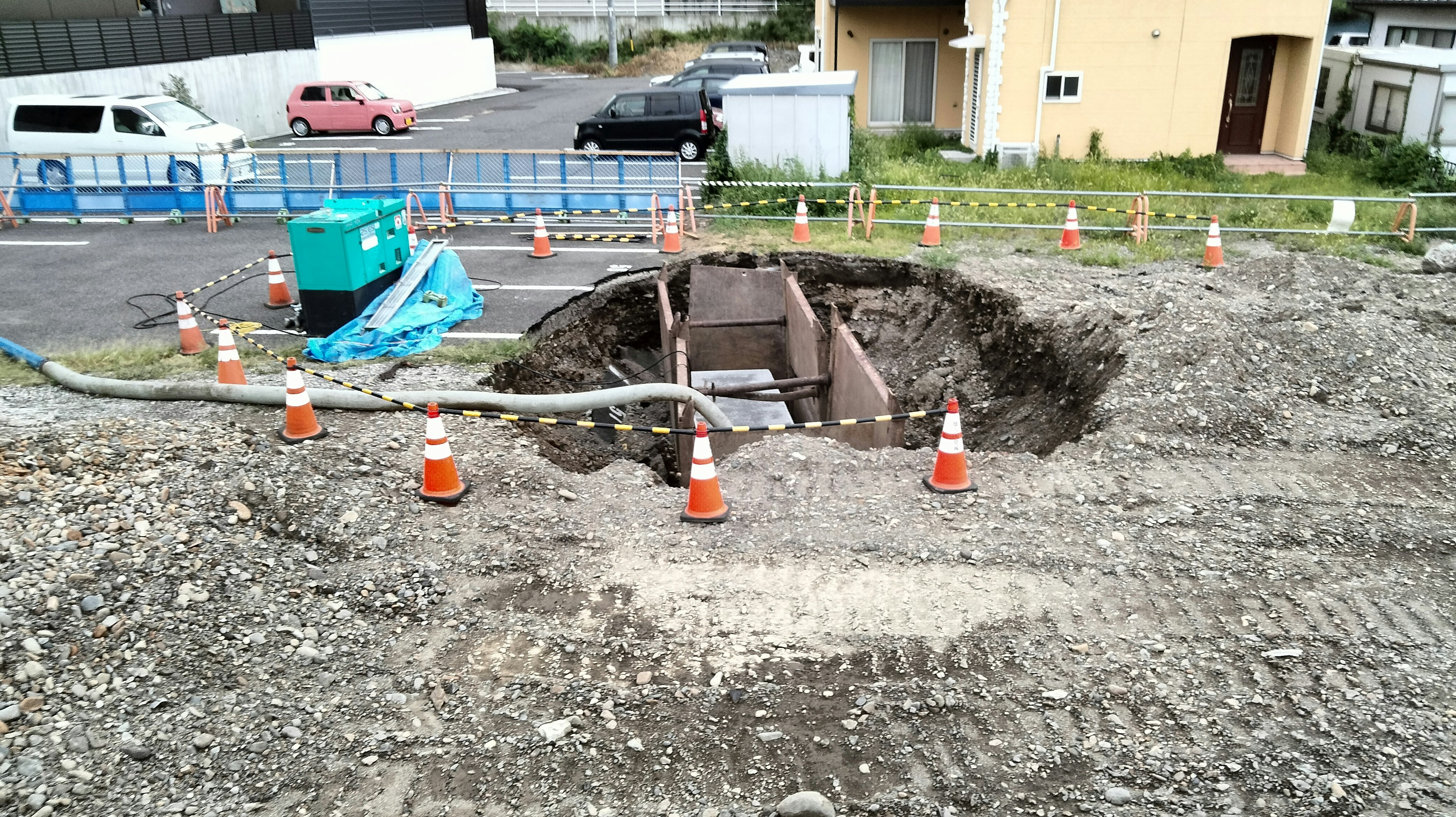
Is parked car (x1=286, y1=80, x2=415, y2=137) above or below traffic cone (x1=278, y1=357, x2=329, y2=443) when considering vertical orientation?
above

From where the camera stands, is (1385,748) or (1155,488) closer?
(1385,748)

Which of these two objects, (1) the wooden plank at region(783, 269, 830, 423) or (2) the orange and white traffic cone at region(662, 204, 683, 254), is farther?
(2) the orange and white traffic cone at region(662, 204, 683, 254)

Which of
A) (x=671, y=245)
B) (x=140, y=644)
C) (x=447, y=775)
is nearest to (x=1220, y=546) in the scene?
(x=447, y=775)

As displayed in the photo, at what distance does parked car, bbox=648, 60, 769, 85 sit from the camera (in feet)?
87.4

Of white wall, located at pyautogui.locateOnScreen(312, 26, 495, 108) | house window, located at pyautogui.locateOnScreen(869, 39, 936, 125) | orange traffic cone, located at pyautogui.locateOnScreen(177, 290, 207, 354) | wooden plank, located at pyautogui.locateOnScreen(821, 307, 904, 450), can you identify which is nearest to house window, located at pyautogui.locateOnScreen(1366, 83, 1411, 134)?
house window, located at pyautogui.locateOnScreen(869, 39, 936, 125)

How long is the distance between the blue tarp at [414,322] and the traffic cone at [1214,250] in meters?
→ 8.88

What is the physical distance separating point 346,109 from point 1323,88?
23.8 meters

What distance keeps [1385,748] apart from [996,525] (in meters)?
2.55

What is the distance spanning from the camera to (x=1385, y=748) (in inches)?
190

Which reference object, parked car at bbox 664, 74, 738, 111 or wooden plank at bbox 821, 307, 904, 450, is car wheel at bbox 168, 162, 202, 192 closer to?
parked car at bbox 664, 74, 738, 111

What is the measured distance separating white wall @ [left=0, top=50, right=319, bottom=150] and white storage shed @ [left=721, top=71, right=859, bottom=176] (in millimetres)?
15536

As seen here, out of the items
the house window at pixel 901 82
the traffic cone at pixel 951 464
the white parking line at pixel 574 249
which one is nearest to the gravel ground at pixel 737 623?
the traffic cone at pixel 951 464

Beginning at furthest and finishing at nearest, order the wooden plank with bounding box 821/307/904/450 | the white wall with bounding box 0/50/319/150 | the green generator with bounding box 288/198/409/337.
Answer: the white wall with bounding box 0/50/319/150 < the green generator with bounding box 288/198/409/337 < the wooden plank with bounding box 821/307/904/450

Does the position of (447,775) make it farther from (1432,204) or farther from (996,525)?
(1432,204)
